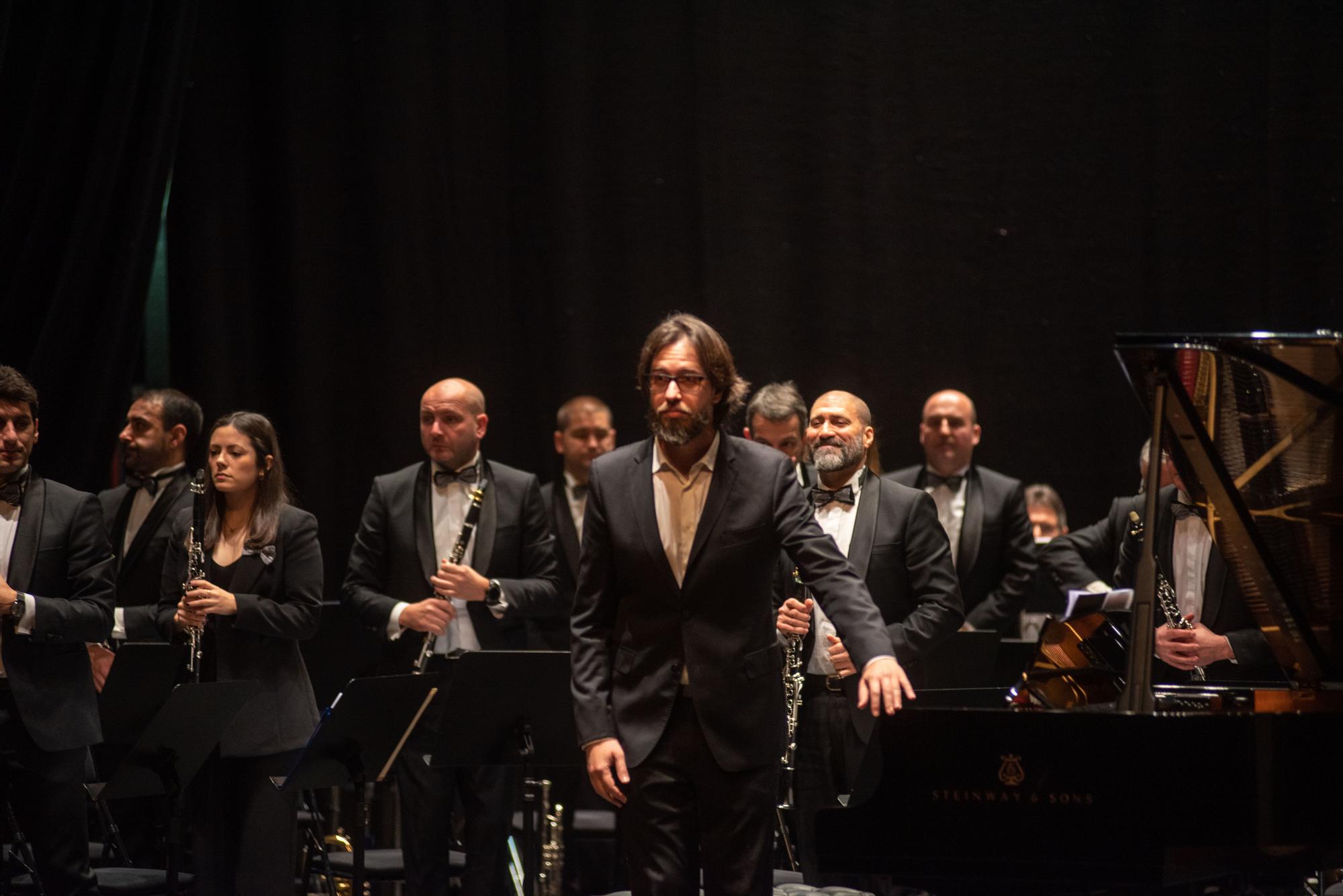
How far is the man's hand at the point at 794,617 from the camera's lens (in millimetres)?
4176

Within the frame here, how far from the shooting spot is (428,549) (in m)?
5.21

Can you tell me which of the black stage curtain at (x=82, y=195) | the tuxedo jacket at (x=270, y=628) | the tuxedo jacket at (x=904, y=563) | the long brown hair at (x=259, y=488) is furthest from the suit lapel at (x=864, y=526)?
the black stage curtain at (x=82, y=195)

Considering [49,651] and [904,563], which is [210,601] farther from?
[904,563]

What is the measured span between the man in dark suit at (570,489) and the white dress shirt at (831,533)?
161cm

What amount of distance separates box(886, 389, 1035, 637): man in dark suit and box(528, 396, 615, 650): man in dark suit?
4.11ft

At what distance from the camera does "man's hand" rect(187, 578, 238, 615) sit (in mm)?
4469

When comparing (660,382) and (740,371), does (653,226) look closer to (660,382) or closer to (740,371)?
(740,371)

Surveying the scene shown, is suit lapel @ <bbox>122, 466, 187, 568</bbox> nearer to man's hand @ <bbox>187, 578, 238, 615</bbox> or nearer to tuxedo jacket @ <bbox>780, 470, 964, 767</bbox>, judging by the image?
man's hand @ <bbox>187, 578, 238, 615</bbox>

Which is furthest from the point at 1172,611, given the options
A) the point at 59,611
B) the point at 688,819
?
the point at 59,611

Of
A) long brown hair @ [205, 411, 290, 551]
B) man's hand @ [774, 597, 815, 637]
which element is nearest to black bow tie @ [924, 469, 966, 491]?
man's hand @ [774, 597, 815, 637]

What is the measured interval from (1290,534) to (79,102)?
526 cm

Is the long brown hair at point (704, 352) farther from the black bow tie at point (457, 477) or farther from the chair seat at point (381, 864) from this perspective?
the chair seat at point (381, 864)

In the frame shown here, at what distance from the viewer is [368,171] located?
7180 mm

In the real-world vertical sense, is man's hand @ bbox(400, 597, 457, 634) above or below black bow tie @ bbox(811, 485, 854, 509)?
below
